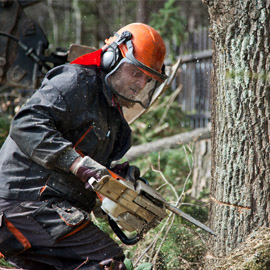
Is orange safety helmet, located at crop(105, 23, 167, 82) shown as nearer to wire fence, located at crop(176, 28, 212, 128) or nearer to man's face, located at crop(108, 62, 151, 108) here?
man's face, located at crop(108, 62, 151, 108)

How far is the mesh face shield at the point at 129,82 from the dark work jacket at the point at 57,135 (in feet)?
0.30

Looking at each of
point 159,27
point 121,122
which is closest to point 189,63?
point 159,27

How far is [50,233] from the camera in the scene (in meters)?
2.74

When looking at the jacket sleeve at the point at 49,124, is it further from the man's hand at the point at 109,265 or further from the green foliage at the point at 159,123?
the green foliage at the point at 159,123

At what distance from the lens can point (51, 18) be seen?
16.0 m

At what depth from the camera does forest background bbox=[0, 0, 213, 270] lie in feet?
12.3

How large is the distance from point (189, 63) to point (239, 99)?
23.1 feet

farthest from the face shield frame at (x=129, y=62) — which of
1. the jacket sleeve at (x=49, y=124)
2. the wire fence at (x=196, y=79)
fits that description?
the wire fence at (x=196, y=79)

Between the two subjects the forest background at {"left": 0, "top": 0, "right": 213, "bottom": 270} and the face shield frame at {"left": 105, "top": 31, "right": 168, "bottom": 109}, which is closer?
the face shield frame at {"left": 105, "top": 31, "right": 168, "bottom": 109}

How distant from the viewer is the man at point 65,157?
2.68 meters

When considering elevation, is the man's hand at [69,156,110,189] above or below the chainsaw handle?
above

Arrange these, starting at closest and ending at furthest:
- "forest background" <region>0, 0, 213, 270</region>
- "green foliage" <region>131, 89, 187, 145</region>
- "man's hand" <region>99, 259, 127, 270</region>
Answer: "man's hand" <region>99, 259, 127, 270</region> → "forest background" <region>0, 0, 213, 270</region> → "green foliage" <region>131, 89, 187, 145</region>

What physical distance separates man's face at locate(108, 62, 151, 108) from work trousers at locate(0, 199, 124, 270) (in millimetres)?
925

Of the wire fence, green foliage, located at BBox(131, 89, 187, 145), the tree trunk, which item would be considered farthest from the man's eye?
the wire fence
